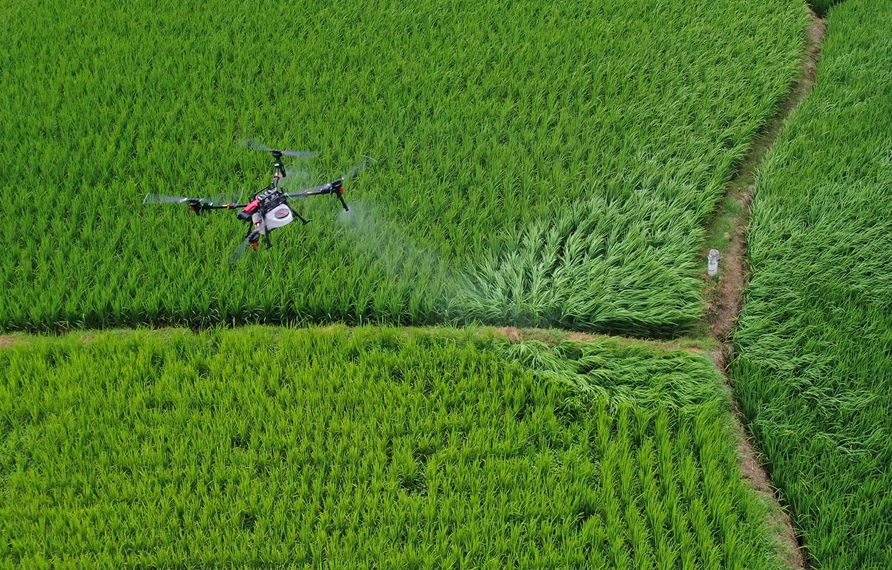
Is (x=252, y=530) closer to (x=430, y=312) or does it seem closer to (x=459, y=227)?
(x=430, y=312)

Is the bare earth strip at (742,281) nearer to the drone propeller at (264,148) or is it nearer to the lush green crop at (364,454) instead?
the lush green crop at (364,454)

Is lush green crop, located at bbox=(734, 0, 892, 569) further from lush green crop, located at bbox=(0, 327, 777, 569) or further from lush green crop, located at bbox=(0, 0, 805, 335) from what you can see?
lush green crop, located at bbox=(0, 0, 805, 335)

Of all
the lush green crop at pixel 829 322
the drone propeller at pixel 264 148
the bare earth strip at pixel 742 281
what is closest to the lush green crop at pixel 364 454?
the bare earth strip at pixel 742 281

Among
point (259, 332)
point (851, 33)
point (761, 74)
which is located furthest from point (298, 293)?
point (851, 33)

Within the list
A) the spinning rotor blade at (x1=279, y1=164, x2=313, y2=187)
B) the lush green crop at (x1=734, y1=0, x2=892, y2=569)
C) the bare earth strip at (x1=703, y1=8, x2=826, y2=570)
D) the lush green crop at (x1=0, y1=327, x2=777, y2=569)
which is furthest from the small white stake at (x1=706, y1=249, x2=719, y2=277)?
the spinning rotor blade at (x1=279, y1=164, x2=313, y2=187)

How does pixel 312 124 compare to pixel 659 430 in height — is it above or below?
above

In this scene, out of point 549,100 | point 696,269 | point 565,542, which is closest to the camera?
point 565,542

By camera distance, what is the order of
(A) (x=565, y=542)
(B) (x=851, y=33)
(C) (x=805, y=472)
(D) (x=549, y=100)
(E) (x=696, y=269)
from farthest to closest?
(B) (x=851, y=33), (D) (x=549, y=100), (E) (x=696, y=269), (C) (x=805, y=472), (A) (x=565, y=542)
